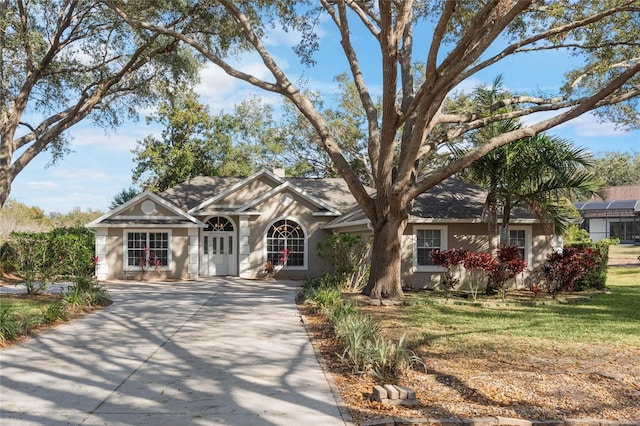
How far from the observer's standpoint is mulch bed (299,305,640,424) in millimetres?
5723

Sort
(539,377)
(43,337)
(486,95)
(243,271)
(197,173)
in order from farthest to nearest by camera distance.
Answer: (197,173), (243,271), (486,95), (43,337), (539,377)

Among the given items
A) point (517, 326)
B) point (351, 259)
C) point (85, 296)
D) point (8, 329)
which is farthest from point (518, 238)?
point (8, 329)

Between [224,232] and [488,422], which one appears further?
[224,232]

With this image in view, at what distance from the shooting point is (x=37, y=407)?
584cm

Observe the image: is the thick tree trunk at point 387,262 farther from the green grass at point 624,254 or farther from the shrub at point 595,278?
the green grass at point 624,254

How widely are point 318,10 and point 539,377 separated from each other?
39.0 feet

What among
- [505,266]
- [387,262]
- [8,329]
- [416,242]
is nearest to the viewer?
[8,329]

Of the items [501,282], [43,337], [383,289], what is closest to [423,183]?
[383,289]

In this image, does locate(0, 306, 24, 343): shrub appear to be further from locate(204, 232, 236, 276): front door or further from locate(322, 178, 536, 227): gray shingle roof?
locate(204, 232, 236, 276): front door

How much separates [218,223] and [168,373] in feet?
60.7

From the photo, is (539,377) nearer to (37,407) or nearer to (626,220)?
(37,407)

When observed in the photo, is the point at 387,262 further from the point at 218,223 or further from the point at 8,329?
the point at 218,223

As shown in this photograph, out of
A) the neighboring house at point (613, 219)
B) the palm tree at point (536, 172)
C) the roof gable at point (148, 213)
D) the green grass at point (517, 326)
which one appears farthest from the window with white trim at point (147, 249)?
the neighboring house at point (613, 219)

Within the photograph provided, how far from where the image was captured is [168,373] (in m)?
7.35
